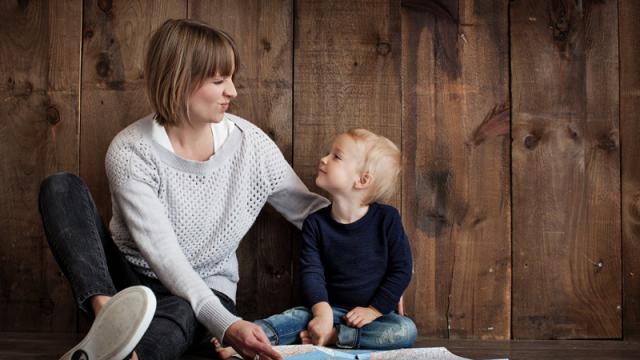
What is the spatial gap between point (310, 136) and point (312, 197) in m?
0.17

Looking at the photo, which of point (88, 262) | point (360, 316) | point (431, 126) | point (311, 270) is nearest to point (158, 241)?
point (88, 262)

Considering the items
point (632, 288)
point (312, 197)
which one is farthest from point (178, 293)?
point (632, 288)

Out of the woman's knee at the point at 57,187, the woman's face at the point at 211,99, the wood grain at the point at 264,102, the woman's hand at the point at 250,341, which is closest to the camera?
the woman's hand at the point at 250,341

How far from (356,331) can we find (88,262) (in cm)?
58

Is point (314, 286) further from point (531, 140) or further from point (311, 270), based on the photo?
point (531, 140)

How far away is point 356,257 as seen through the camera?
1.60 meters

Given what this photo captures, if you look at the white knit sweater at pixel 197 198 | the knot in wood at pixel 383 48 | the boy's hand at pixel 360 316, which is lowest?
the boy's hand at pixel 360 316

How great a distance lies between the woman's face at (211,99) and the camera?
1.48 m

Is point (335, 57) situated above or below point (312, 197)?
above

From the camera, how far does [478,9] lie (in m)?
1.71

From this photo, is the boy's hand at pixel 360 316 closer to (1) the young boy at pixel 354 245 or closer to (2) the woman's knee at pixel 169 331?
(1) the young boy at pixel 354 245

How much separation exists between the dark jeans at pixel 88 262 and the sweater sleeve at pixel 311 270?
0.25 m

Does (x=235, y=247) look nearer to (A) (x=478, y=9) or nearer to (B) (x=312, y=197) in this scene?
(B) (x=312, y=197)

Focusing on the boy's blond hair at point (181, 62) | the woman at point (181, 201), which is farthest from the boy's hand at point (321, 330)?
the boy's blond hair at point (181, 62)
